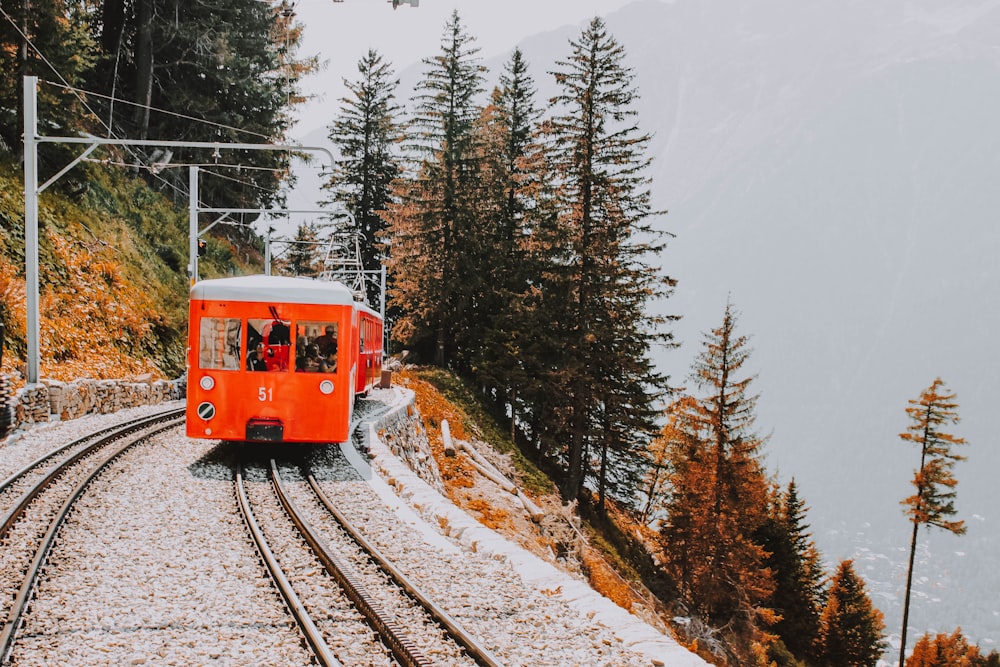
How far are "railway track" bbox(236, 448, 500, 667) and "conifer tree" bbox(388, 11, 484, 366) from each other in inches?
936

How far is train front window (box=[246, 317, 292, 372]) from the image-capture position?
12391mm

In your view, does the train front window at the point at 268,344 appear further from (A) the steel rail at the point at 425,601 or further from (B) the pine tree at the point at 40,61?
(B) the pine tree at the point at 40,61

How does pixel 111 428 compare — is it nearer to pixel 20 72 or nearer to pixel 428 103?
pixel 20 72

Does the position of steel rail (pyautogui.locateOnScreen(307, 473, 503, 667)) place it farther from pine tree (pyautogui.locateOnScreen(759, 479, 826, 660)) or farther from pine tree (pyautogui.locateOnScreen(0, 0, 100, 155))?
pine tree (pyautogui.locateOnScreen(759, 479, 826, 660))

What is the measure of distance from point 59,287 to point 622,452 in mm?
20195

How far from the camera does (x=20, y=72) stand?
74.0ft

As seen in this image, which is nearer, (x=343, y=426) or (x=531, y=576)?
(x=531, y=576)

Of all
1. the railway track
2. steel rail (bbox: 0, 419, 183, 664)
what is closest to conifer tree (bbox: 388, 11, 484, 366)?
steel rail (bbox: 0, 419, 183, 664)

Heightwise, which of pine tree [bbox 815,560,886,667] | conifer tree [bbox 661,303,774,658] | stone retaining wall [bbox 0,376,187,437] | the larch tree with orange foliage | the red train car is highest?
the red train car

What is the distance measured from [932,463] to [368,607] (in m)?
34.3

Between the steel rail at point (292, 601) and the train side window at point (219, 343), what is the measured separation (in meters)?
3.30

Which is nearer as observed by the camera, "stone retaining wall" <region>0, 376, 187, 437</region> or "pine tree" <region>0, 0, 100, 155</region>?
"stone retaining wall" <region>0, 376, 187, 437</region>

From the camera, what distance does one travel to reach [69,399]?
1717 centimetres

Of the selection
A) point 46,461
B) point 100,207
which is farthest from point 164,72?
point 46,461
